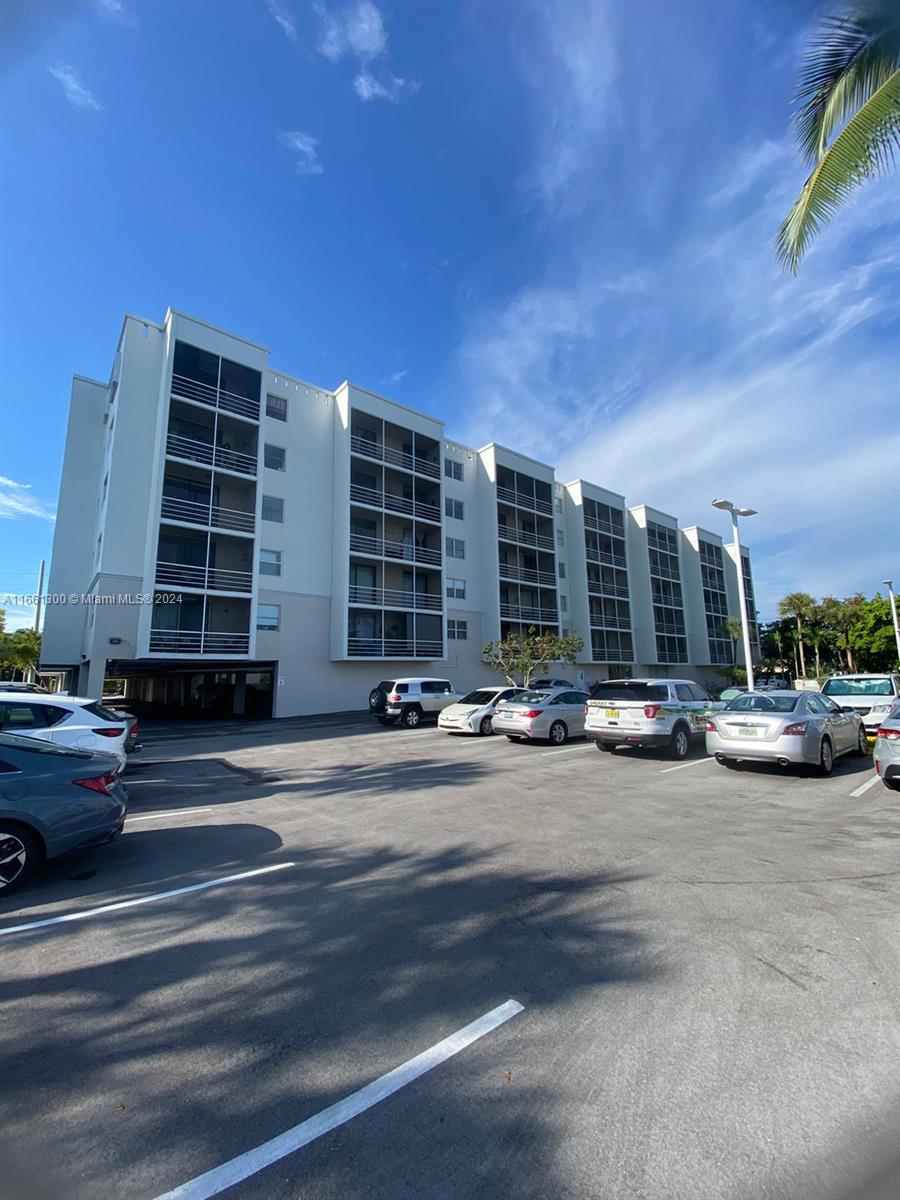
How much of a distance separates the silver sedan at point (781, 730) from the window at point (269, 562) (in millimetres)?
20903

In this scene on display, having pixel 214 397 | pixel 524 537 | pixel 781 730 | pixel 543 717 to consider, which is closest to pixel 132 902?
pixel 781 730

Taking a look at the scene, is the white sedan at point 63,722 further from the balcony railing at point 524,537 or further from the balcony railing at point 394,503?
the balcony railing at point 524,537

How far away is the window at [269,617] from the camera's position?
25.5 meters

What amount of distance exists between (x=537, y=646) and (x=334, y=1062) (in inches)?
1078

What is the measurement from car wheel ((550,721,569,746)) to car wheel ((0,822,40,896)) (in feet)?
39.2

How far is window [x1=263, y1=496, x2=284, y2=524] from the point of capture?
26.7m

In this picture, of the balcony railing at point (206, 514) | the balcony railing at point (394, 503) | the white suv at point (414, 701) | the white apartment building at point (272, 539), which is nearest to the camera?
the white suv at point (414, 701)

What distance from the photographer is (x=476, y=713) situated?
1733 centimetres

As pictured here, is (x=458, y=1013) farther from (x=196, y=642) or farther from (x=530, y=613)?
(x=530, y=613)

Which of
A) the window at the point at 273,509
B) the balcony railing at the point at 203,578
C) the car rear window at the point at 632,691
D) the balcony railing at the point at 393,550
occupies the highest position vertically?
the window at the point at 273,509

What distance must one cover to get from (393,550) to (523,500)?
11407 millimetres

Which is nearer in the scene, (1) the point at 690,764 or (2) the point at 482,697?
(1) the point at 690,764

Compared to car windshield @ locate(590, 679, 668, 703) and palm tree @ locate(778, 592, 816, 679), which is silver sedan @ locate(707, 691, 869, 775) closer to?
car windshield @ locate(590, 679, 668, 703)

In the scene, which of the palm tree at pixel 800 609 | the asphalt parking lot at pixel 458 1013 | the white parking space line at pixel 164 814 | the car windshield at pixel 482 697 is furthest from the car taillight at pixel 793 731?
the palm tree at pixel 800 609
